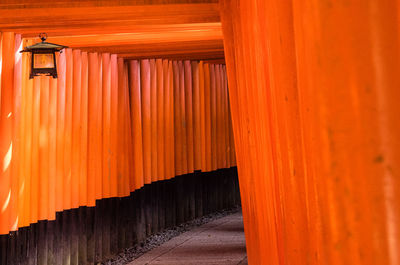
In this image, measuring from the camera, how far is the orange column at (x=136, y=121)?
26.9ft

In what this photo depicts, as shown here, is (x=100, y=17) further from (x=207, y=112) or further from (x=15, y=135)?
(x=207, y=112)

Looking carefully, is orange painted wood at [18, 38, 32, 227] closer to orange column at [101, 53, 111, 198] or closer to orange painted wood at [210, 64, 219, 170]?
orange column at [101, 53, 111, 198]

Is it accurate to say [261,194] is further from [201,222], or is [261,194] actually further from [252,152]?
[201,222]

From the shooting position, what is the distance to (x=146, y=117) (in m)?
8.58

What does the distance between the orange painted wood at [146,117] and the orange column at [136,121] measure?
154 mm

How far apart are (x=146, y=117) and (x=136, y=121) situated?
0.33 metres

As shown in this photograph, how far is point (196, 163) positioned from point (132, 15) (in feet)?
17.8

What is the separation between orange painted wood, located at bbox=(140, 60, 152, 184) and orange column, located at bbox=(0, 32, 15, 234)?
10.4 feet

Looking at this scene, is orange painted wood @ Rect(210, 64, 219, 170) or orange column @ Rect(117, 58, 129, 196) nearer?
orange column @ Rect(117, 58, 129, 196)

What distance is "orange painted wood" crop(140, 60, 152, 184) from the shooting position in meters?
8.45

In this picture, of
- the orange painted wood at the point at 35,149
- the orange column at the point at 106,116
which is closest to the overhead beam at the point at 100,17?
the orange painted wood at the point at 35,149

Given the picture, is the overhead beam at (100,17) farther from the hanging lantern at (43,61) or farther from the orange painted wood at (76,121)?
the orange painted wood at (76,121)

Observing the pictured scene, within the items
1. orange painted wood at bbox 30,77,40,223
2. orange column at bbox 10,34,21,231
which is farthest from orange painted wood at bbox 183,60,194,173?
orange column at bbox 10,34,21,231

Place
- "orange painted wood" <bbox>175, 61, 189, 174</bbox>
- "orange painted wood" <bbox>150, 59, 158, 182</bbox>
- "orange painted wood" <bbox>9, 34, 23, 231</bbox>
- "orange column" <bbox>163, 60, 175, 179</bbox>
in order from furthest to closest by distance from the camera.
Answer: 1. "orange painted wood" <bbox>175, 61, 189, 174</bbox>
2. "orange column" <bbox>163, 60, 175, 179</bbox>
3. "orange painted wood" <bbox>150, 59, 158, 182</bbox>
4. "orange painted wood" <bbox>9, 34, 23, 231</bbox>
